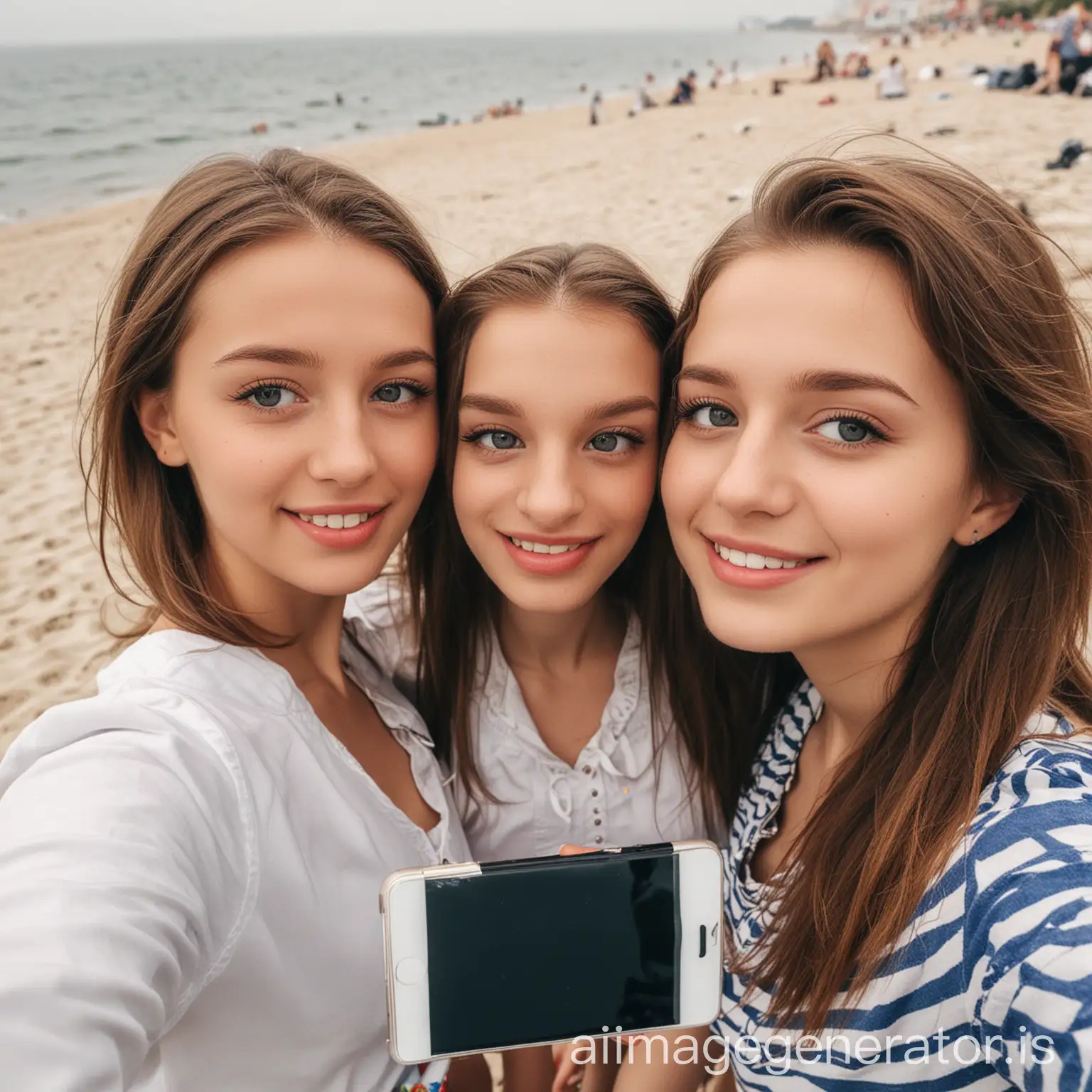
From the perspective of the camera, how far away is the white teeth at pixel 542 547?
1900 mm

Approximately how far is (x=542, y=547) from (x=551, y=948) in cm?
79

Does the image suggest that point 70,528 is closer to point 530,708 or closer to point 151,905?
point 530,708

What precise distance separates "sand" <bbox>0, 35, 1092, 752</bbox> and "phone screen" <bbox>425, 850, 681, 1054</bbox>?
1.70m

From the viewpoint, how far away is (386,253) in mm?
1851

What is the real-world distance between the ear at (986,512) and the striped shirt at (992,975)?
352 millimetres

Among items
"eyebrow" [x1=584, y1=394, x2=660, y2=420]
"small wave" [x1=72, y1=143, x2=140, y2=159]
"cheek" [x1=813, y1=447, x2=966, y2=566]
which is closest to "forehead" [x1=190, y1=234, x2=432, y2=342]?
"eyebrow" [x1=584, y1=394, x2=660, y2=420]

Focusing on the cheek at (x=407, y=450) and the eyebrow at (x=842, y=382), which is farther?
the cheek at (x=407, y=450)

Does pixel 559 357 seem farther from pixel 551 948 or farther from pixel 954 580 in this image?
pixel 551 948

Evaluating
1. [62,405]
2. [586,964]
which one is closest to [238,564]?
[586,964]

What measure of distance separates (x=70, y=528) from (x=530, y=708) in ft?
17.2

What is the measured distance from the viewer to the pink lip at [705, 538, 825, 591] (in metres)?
1.58

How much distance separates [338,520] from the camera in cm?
177

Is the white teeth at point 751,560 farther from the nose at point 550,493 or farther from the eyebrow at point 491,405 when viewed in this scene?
the eyebrow at point 491,405

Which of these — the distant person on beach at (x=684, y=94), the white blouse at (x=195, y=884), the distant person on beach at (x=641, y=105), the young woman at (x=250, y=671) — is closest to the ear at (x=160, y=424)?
the young woman at (x=250, y=671)
